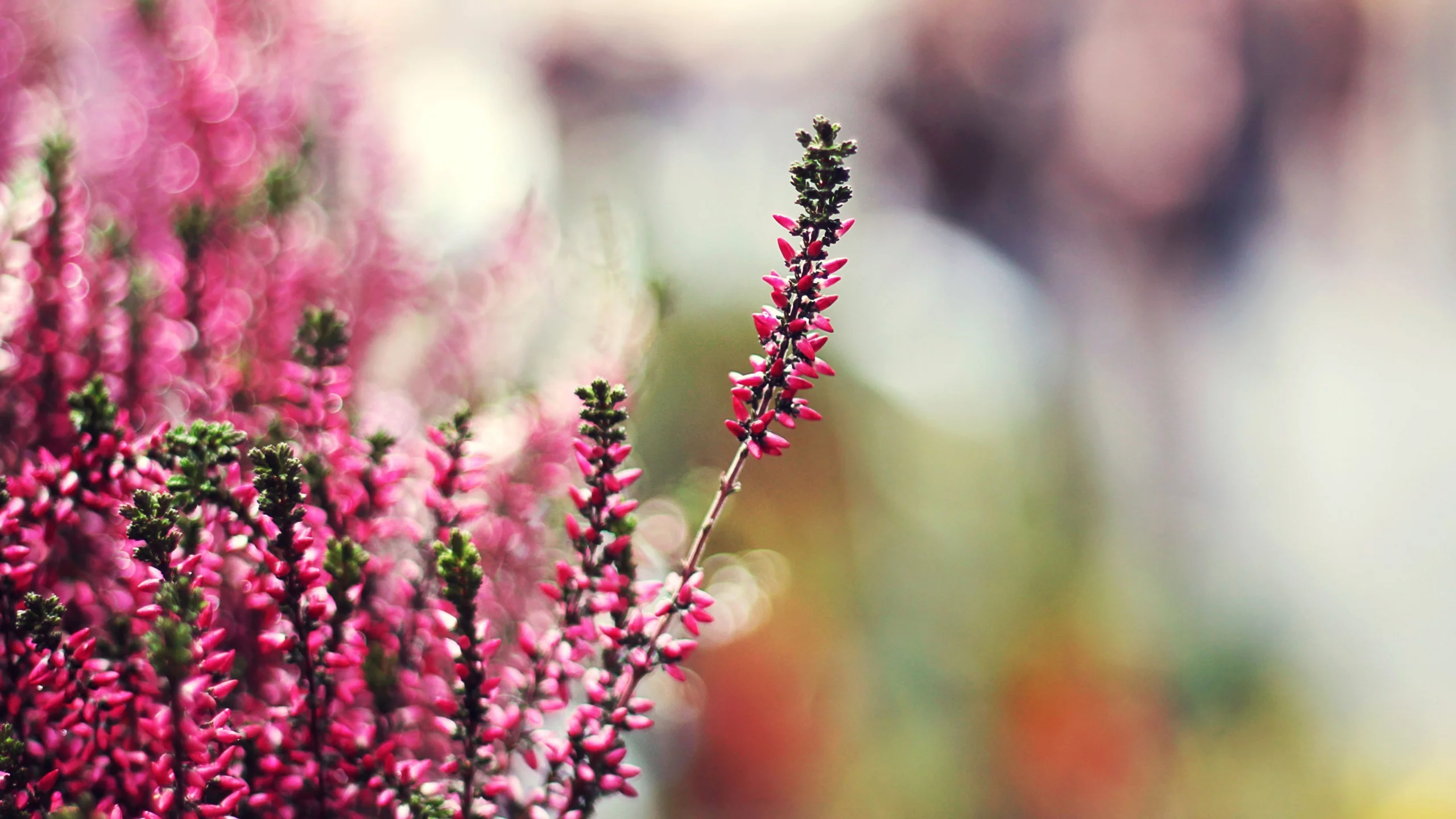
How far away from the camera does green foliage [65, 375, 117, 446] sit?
194mm

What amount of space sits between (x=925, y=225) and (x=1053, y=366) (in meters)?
0.23

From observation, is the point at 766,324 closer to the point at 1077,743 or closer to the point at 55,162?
the point at 55,162

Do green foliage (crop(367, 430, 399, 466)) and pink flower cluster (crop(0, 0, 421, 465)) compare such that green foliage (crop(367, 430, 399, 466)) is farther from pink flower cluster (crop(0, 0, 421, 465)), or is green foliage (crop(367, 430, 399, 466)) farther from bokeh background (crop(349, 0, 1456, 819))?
bokeh background (crop(349, 0, 1456, 819))

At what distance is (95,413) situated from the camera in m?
0.20

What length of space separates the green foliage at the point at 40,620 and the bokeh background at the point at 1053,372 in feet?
1.66

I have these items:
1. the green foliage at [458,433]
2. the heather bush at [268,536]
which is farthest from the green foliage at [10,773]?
the green foliage at [458,433]

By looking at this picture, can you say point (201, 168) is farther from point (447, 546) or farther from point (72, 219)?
point (447, 546)

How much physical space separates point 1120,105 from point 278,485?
0.99 metres

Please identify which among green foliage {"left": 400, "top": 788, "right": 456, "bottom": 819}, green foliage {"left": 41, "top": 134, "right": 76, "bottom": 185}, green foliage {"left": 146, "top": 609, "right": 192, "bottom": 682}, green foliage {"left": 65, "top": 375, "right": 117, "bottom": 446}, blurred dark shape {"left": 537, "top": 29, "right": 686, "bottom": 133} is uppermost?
blurred dark shape {"left": 537, "top": 29, "right": 686, "bottom": 133}

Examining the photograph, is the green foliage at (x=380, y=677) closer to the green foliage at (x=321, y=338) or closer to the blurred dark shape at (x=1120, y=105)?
the green foliage at (x=321, y=338)

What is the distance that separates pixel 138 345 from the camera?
26 cm

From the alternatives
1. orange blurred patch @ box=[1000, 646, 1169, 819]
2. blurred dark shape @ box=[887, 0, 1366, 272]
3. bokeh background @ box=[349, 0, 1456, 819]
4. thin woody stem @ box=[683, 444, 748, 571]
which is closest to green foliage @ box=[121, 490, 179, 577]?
thin woody stem @ box=[683, 444, 748, 571]

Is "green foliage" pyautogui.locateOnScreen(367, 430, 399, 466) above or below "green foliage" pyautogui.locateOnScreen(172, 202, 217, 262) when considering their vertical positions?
below

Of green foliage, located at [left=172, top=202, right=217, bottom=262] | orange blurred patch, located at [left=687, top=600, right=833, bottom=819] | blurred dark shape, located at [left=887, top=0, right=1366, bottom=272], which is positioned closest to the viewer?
green foliage, located at [left=172, top=202, right=217, bottom=262]
